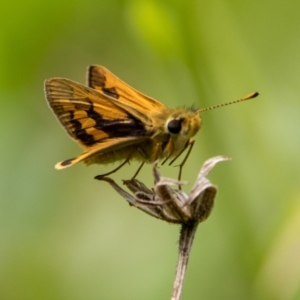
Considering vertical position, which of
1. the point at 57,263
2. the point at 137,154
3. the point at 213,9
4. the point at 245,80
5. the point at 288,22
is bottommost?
the point at 57,263

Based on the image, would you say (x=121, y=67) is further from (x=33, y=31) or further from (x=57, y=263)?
(x=57, y=263)

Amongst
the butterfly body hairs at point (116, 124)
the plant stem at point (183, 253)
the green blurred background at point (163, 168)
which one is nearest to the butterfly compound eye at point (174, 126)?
the butterfly body hairs at point (116, 124)

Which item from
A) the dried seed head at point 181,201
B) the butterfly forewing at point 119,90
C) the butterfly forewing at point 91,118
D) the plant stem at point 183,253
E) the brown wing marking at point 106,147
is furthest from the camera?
the butterfly forewing at point 119,90

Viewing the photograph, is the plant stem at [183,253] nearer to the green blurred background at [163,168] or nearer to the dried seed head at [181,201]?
the dried seed head at [181,201]

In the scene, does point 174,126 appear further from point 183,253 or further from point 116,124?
point 183,253

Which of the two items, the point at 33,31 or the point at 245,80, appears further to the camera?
the point at 33,31

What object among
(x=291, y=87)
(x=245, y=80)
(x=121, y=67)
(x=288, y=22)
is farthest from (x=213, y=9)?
(x=121, y=67)

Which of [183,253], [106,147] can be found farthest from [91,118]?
[183,253]
